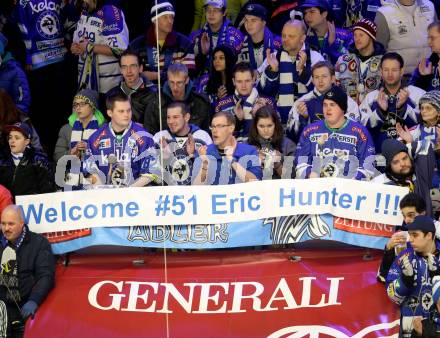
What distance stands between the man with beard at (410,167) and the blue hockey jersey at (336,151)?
0.69ft

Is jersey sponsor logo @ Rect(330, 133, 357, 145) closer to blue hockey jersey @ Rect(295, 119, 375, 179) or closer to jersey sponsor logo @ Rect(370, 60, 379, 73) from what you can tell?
blue hockey jersey @ Rect(295, 119, 375, 179)

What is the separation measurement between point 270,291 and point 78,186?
5.79ft

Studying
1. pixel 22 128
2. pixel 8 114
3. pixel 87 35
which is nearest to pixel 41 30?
pixel 87 35

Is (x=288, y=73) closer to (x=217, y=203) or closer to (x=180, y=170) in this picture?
(x=180, y=170)

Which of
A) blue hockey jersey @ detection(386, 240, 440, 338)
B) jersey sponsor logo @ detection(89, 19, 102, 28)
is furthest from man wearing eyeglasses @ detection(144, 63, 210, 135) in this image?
blue hockey jersey @ detection(386, 240, 440, 338)

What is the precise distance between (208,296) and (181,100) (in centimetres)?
220

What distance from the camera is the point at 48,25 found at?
Result: 15.4 m

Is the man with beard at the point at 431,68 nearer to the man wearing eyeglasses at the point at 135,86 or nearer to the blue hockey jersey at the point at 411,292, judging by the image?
the man wearing eyeglasses at the point at 135,86

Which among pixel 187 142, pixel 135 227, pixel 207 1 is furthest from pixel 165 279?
pixel 207 1

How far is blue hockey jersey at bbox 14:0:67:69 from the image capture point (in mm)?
15320

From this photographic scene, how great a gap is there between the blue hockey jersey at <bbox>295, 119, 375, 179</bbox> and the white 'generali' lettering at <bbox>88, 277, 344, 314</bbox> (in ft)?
2.93

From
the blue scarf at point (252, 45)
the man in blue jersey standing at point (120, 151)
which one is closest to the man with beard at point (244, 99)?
the blue scarf at point (252, 45)

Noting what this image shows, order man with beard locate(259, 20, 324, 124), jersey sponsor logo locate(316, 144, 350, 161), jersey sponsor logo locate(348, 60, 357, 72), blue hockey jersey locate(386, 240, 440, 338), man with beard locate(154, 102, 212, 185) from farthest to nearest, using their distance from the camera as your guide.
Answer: jersey sponsor logo locate(348, 60, 357, 72)
man with beard locate(259, 20, 324, 124)
man with beard locate(154, 102, 212, 185)
jersey sponsor logo locate(316, 144, 350, 161)
blue hockey jersey locate(386, 240, 440, 338)

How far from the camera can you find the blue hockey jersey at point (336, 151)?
13.1 metres
